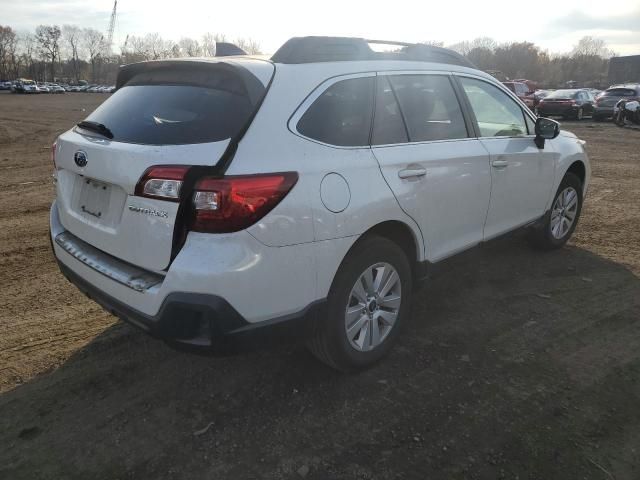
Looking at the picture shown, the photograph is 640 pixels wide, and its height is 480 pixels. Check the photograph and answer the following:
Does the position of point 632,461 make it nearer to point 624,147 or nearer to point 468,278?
point 468,278

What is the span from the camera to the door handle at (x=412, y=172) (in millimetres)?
3109

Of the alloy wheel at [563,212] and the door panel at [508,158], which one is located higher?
the door panel at [508,158]

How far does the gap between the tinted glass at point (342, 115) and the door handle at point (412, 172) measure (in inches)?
11.6

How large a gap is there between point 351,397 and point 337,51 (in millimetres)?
2014

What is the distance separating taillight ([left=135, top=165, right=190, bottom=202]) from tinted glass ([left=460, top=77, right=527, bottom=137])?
2452mm

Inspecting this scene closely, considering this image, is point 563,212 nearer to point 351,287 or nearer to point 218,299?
point 351,287

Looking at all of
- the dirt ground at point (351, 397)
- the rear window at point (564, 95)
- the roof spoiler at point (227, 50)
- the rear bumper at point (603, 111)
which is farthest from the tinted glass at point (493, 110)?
the rear window at point (564, 95)

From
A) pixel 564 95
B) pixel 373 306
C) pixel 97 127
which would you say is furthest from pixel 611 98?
pixel 97 127

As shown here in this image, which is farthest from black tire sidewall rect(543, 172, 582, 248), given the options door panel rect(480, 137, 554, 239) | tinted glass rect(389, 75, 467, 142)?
tinted glass rect(389, 75, 467, 142)

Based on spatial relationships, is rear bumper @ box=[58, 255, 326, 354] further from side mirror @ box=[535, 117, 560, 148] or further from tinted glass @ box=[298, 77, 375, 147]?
side mirror @ box=[535, 117, 560, 148]

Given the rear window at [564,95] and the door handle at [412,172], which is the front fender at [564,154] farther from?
the rear window at [564,95]

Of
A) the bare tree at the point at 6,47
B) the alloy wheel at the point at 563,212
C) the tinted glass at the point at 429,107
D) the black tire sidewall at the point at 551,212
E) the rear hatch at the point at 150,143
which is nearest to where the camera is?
the rear hatch at the point at 150,143

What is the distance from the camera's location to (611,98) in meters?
23.5

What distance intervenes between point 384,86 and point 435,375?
5.90ft
